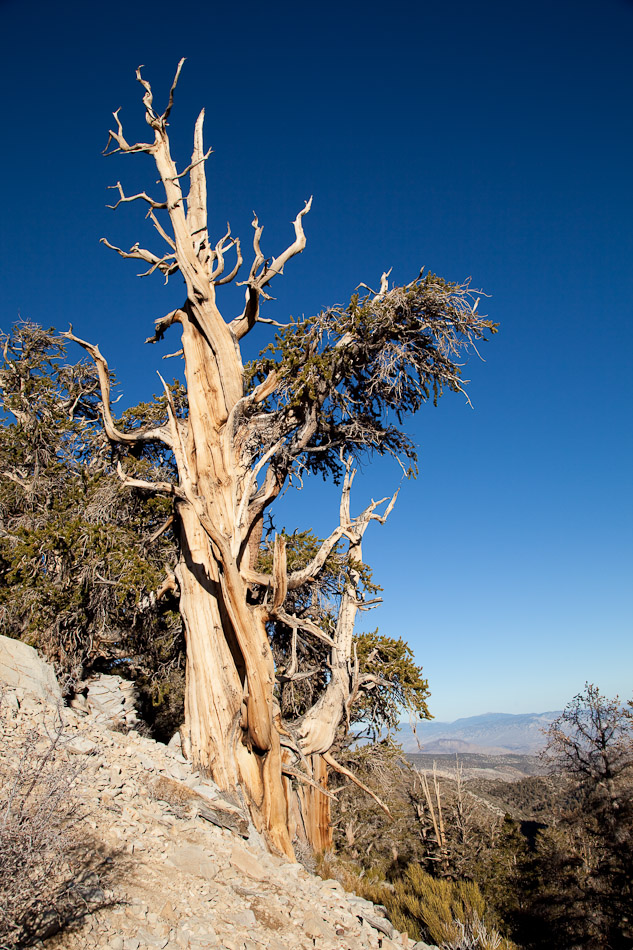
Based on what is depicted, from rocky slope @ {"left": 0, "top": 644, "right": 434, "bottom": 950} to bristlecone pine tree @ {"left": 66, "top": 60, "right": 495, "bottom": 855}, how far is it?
972 mm

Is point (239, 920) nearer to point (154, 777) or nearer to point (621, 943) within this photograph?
point (154, 777)

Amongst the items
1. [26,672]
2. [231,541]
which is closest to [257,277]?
[231,541]

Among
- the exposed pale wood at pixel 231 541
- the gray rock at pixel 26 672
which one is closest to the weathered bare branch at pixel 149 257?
the exposed pale wood at pixel 231 541

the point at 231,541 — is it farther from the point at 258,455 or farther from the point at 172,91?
the point at 172,91

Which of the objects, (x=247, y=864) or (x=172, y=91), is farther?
(x=172, y=91)

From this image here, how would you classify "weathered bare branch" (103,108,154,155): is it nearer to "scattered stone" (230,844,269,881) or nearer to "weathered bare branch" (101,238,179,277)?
"weathered bare branch" (101,238,179,277)

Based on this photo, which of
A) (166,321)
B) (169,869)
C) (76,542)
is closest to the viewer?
(169,869)

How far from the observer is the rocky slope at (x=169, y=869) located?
3291 millimetres

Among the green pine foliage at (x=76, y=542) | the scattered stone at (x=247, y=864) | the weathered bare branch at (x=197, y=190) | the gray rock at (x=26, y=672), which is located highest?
the weathered bare branch at (x=197, y=190)

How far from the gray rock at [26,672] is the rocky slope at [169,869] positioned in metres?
0.30

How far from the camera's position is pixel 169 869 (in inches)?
159

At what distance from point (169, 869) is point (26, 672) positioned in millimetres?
3140

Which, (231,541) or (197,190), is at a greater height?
(197,190)

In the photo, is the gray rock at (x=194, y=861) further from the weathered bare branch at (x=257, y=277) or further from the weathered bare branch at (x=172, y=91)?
the weathered bare branch at (x=172, y=91)
